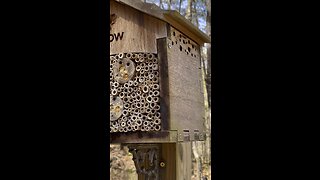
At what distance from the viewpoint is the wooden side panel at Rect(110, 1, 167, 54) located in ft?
→ 7.63

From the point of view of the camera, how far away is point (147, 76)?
2.29 metres

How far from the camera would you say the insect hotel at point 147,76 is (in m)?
2.24

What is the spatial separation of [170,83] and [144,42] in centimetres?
26

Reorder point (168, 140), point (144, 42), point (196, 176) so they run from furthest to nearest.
Answer: point (196, 176) → point (144, 42) → point (168, 140)

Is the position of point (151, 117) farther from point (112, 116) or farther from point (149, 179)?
point (149, 179)

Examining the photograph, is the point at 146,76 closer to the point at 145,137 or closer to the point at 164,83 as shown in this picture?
the point at 164,83

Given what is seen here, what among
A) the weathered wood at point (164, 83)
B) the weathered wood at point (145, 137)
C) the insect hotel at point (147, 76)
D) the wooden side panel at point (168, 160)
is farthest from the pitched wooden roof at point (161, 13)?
the wooden side panel at point (168, 160)

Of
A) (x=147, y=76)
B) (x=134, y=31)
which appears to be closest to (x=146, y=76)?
(x=147, y=76)

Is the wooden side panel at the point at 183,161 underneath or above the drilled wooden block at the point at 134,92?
underneath

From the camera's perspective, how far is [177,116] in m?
2.31

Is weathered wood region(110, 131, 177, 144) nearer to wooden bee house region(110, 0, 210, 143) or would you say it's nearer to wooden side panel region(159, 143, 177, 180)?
wooden bee house region(110, 0, 210, 143)

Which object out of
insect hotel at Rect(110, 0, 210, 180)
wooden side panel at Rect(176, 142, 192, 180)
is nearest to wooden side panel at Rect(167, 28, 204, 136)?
insect hotel at Rect(110, 0, 210, 180)

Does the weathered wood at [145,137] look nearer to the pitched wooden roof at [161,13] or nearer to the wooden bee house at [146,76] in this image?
the wooden bee house at [146,76]

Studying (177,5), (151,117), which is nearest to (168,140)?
(151,117)
